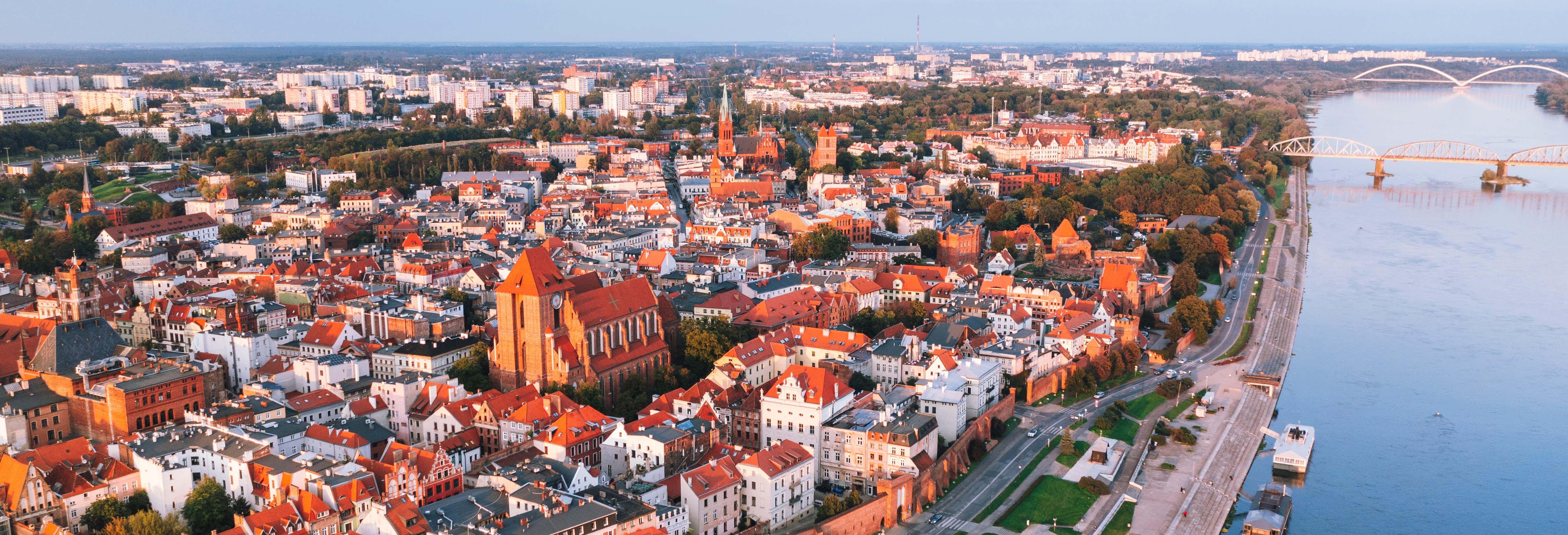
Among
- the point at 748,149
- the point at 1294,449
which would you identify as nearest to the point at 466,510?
the point at 1294,449

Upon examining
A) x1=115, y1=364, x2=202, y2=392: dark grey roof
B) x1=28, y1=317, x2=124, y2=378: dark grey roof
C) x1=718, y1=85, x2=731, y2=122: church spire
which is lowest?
x1=115, y1=364, x2=202, y2=392: dark grey roof

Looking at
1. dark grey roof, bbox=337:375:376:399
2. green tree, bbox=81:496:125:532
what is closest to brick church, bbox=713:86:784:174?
dark grey roof, bbox=337:375:376:399

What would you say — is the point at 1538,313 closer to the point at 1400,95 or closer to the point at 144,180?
the point at 144,180

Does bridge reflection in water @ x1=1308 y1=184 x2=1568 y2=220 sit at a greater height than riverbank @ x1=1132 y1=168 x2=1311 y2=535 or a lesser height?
greater

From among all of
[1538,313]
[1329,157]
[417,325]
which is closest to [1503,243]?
[1538,313]

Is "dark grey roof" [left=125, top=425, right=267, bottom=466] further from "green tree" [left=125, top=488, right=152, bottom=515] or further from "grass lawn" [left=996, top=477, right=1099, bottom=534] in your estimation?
"grass lawn" [left=996, top=477, right=1099, bottom=534]
